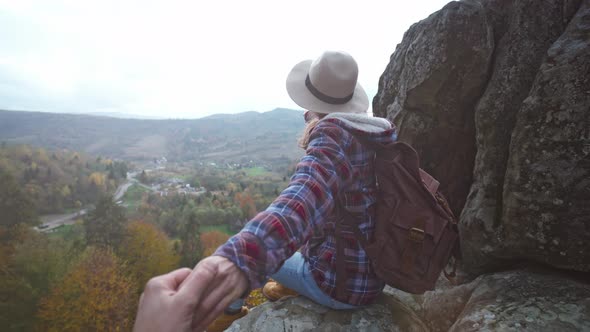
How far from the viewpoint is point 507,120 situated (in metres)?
3.44

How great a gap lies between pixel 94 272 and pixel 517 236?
33.6 meters

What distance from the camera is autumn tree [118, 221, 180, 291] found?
121ft

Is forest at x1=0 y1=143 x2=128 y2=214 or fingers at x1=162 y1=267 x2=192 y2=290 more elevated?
fingers at x1=162 y1=267 x2=192 y2=290

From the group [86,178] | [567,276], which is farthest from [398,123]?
[86,178]

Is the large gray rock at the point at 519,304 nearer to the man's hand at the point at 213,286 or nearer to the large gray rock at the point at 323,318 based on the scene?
the large gray rock at the point at 323,318

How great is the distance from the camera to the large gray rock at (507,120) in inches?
108

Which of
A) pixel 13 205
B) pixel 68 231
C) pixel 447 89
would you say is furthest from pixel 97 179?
pixel 447 89

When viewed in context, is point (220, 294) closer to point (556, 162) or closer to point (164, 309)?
point (164, 309)

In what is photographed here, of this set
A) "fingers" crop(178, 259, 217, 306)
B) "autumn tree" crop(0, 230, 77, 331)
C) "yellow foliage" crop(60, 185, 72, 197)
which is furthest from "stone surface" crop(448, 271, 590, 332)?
"yellow foliage" crop(60, 185, 72, 197)

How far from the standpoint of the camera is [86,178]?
290 ft

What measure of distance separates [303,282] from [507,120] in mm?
2764

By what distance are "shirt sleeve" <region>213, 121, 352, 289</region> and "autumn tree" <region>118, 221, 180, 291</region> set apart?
3962 centimetres

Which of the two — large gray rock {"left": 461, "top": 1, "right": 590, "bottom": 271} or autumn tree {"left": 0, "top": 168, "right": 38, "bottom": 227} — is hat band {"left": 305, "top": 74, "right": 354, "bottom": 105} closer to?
large gray rock {"left": 461, "top": 1, "right": 590, "bottom": 271}

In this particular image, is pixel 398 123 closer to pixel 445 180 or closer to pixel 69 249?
pixel 445 180
